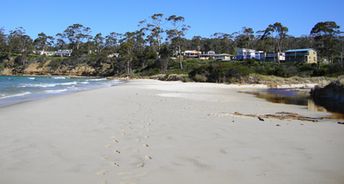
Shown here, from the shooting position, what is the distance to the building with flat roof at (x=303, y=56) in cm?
8100

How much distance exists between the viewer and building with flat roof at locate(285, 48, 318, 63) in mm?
81000

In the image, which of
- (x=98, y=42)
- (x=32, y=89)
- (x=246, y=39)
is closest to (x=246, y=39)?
(x=246, y=39)

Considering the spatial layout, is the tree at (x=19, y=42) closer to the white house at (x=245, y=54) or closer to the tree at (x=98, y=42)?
the tree at (x=98, y=42)

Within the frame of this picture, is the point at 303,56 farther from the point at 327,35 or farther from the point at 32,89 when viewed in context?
the point at 32,89

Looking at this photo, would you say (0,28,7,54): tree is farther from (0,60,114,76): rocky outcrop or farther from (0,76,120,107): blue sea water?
(0,76,120,107): blue sea water

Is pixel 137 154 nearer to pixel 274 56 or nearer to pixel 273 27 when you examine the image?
pixel 273 27

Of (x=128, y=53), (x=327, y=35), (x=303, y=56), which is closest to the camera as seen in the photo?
(x=327, y=35)

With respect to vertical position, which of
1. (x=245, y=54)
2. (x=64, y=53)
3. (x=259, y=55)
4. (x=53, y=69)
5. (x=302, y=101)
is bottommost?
(x=302, y=101)

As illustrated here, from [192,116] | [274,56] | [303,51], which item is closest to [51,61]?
[274,56]

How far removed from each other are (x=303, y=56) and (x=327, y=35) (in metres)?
12.5

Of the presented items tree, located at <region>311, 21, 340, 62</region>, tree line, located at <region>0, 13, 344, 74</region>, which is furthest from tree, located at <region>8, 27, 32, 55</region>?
tree, located at <region>311, 21, 340, 62</region>

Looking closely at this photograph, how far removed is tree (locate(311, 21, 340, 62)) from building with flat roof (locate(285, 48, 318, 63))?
8.49m

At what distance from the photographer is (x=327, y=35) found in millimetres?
69812

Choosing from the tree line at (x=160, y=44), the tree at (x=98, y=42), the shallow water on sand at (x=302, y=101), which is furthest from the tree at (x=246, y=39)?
the shallow water on sand at (x=302, y=101)
